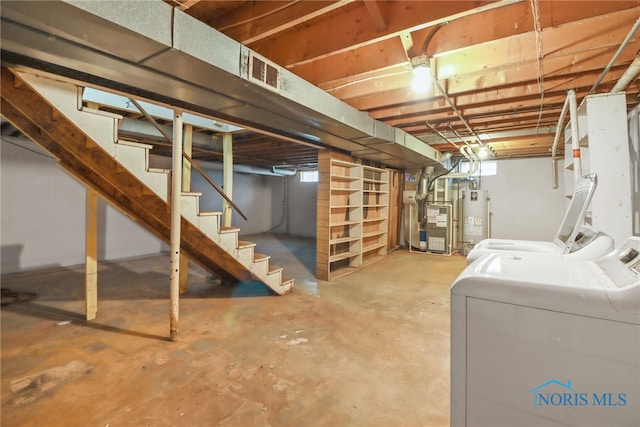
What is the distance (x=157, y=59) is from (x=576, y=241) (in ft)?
8.17

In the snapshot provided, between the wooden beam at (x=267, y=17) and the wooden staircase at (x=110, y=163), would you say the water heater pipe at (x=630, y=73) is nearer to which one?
the wooden beam at (x=267, y=17)

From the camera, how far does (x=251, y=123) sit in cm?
288

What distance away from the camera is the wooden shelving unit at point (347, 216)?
3.96m

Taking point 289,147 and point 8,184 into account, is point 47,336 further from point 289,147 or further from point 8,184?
point 289,147

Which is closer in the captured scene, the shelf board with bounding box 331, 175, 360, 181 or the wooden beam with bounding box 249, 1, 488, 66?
the wooden beam with bounding box 249, 1, 488, 66

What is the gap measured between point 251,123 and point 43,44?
5.47ft

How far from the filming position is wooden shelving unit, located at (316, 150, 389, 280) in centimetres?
396

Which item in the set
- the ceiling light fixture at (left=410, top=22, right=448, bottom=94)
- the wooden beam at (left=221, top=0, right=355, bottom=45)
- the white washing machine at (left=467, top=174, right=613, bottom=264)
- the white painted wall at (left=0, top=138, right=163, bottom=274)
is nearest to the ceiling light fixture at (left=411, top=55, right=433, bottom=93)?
the ceiling light fixture at (left=410, top=22, right=448, bottom=94)

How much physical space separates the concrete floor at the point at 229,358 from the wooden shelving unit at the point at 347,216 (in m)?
0.76

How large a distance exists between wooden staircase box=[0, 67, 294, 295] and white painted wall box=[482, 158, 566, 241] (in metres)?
5.57

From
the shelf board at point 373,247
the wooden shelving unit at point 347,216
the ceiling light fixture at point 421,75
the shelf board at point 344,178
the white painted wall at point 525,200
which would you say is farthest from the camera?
the white painted wall at point 525,200

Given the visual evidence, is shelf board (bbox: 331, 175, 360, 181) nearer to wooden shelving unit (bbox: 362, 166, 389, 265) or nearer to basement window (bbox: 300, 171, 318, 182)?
wooden shelving unit (bbox: 362, 166, 389, 265)

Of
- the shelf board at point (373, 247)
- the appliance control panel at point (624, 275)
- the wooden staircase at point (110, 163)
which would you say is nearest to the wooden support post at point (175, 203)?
the wooden staircase at point (110, 163)

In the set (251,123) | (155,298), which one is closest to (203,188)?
(155,298)
